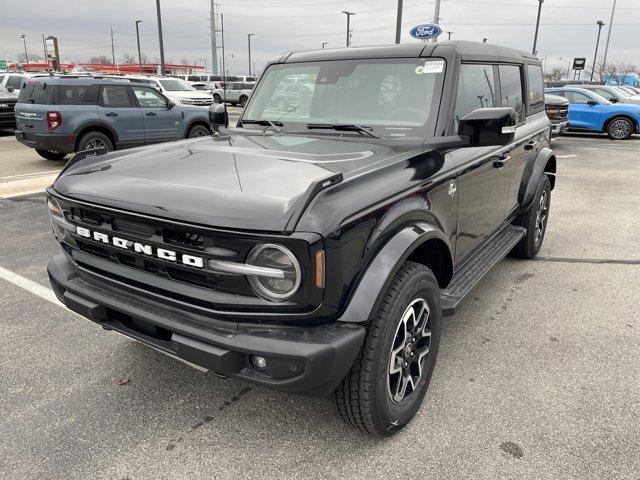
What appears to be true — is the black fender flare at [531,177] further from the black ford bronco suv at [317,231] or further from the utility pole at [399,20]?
the utility pole at [399,20]

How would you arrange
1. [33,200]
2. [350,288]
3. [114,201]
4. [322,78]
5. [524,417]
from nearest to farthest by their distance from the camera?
[350,288] → [114,201] → [524,417] → [322,78] → [33,200]

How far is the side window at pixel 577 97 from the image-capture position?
15.9 meters

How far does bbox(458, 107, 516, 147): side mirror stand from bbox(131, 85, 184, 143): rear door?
967cm

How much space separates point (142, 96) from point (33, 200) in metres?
4.51

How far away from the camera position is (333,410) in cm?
272

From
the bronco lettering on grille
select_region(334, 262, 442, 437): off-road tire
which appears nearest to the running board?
select_region(334, 262, 442, 437): off-road tire

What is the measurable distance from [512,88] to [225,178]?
2870 millimetres

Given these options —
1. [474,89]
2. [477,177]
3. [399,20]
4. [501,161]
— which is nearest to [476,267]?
[477,177]

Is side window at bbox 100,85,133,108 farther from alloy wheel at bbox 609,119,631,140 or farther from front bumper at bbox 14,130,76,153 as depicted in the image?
alloy wheel at bbox 609,119,631,140

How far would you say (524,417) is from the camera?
266 centimetres

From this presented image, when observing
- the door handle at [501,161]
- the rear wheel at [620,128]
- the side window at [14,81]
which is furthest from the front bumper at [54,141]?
the rear wheel at [620,128]

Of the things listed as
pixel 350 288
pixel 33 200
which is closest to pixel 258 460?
pixel 350 288

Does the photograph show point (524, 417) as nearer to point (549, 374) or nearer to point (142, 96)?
Result: point (549, 374)

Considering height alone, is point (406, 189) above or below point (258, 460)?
above
